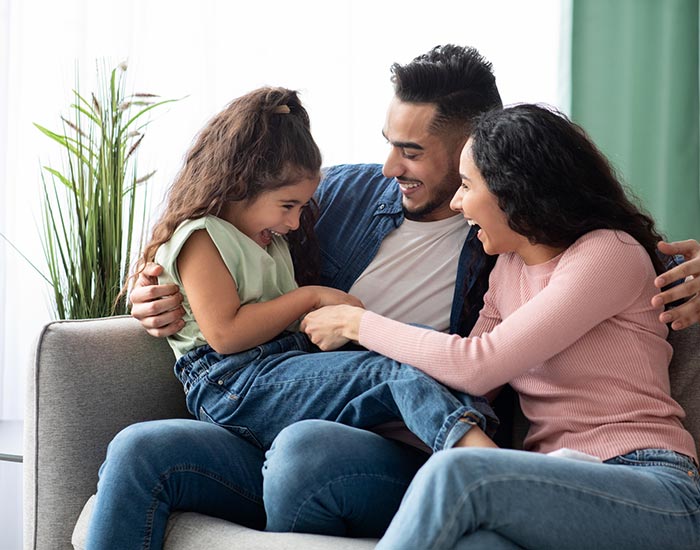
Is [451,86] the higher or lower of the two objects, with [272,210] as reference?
higher

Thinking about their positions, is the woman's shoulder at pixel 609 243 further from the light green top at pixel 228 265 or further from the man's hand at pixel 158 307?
the man's hand at pixel 158 307

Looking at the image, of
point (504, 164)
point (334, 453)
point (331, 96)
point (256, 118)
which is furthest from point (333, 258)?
point (331, 96)

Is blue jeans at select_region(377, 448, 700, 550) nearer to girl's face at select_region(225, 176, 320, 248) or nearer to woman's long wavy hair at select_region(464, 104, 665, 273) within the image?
woman's long wavy hair at select_region(464, 104, 665, 273)

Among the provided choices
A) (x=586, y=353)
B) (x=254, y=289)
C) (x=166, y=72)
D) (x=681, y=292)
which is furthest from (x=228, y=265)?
(x=166, y=72)

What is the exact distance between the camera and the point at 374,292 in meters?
1.87

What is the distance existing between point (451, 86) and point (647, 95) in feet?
3.83

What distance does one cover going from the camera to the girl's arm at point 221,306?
157 cm

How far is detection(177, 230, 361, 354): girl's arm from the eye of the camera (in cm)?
157

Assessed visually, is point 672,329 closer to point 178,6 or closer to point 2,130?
point 178,6

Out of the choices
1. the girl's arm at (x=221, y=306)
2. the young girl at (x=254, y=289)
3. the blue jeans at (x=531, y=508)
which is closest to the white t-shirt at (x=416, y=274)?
the young girl at (x=254, y=289)

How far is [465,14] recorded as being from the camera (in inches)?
114

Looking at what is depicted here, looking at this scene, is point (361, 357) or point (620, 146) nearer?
point (361, 357)

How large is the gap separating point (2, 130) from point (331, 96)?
3.66 feet

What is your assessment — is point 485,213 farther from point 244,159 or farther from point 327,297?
point 244,159
